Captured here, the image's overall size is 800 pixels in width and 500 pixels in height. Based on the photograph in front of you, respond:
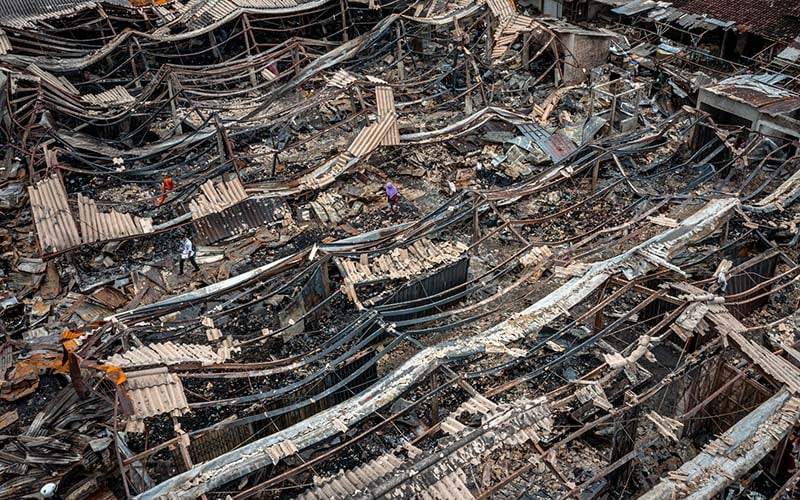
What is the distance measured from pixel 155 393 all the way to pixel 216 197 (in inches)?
288

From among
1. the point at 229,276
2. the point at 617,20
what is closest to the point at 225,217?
the point at 229,276

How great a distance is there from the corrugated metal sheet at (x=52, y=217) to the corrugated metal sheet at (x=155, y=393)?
6.32 metres

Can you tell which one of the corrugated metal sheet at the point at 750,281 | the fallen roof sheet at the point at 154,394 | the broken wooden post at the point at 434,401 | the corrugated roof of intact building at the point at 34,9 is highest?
the corrugated roof of intact building at the point at 34,9

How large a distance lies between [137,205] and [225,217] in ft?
10.8

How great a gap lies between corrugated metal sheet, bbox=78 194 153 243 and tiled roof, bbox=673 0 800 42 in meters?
20.6

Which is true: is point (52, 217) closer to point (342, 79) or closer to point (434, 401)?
point (342, 79)

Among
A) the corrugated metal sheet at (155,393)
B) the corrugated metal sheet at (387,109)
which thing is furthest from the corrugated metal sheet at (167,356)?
the corrugated metal sheet at (387,109)

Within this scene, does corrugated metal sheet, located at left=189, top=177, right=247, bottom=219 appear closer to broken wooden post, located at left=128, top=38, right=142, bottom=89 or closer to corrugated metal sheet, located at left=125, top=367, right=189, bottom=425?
corrugated metal sheet, located at left=125, top=367, right=189, bottom=425

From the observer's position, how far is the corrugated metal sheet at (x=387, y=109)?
756 inches

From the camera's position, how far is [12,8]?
25109mm

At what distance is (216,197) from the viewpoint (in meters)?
17.5

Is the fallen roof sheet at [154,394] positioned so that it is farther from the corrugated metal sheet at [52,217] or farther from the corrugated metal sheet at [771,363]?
the corrugated metal sheet at [771,363]

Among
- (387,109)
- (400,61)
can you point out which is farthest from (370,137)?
(400,61)

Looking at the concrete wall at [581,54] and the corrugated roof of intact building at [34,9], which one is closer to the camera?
the concrete wall at [581,54]
